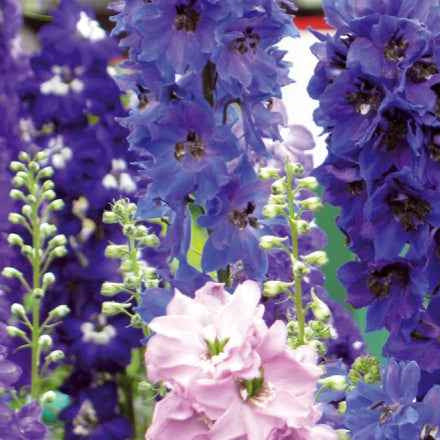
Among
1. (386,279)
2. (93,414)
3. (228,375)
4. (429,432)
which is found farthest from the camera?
(93,414)

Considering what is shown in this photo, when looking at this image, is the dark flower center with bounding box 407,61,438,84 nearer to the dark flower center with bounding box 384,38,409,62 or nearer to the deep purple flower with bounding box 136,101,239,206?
the dark flower center with bounding box 384,38,409,62

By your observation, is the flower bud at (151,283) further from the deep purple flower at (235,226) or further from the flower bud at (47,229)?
the flower bud at (47,229)

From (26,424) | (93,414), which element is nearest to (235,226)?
(26,424)

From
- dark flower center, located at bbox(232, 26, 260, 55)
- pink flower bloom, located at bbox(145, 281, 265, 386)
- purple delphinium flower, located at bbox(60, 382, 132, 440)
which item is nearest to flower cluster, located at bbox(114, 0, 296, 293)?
dark flower center, located at bbox(232, 26, 260, 55)

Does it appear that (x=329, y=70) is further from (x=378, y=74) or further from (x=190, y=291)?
(x=190, y=291)

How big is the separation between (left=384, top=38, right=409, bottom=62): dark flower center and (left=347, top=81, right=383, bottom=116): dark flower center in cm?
3

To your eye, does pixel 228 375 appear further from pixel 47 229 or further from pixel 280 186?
pixel 47 229

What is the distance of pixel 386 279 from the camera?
99cm

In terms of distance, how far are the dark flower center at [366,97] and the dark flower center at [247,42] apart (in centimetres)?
14

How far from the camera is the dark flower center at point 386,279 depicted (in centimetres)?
98

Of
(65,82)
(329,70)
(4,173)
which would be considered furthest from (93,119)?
(329,70)

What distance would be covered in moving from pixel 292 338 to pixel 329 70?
19 cm

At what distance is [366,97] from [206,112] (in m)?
0.16

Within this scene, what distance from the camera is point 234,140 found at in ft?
3.52
